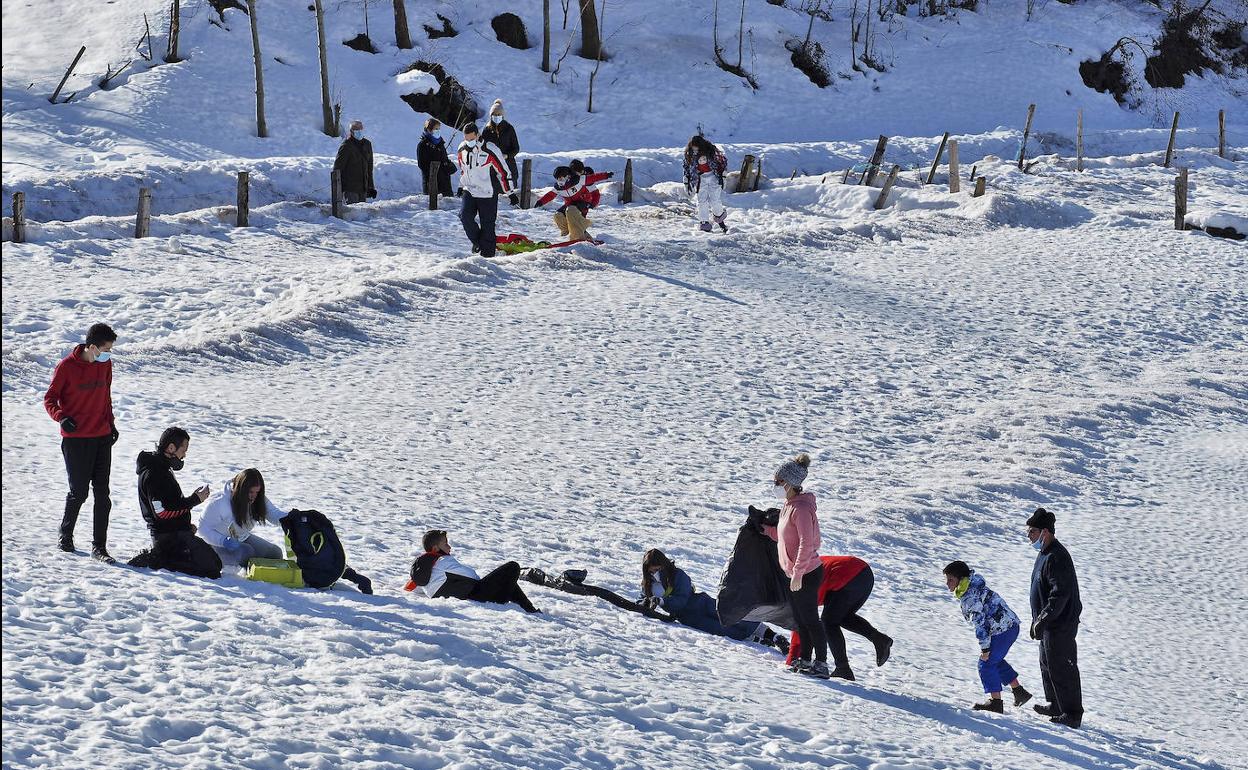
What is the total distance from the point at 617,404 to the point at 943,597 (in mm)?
4275

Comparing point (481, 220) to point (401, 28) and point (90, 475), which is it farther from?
point (401, 28)

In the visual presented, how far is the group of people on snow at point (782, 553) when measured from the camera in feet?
25.3

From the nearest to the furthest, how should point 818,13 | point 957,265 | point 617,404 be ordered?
point 617,404, point 957,265, point 818,13

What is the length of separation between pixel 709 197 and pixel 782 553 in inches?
502

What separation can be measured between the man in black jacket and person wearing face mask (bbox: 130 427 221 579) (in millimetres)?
4678

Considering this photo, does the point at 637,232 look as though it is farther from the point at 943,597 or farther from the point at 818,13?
the point at 818,13

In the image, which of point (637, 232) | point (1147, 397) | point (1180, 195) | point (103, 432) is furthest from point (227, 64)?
point (103, 432)

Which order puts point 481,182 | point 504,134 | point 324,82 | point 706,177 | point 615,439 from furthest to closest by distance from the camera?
point 324,82 < point 706,177 < point 504,134 < point 481,182 < point 615,439

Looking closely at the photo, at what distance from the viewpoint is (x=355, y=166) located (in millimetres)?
20438

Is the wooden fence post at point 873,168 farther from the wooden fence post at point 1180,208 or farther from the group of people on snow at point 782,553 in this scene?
the group of people on snow at point 782,553

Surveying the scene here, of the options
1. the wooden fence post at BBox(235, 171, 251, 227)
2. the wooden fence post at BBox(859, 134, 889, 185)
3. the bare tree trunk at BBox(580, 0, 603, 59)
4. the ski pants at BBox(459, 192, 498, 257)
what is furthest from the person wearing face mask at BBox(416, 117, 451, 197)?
the bare tree trunk at BBox(580, 0, 603, 59)

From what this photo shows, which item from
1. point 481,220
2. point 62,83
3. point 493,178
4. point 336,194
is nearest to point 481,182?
point 493,178

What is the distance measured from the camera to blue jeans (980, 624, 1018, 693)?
801cm

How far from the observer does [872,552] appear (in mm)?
10766
